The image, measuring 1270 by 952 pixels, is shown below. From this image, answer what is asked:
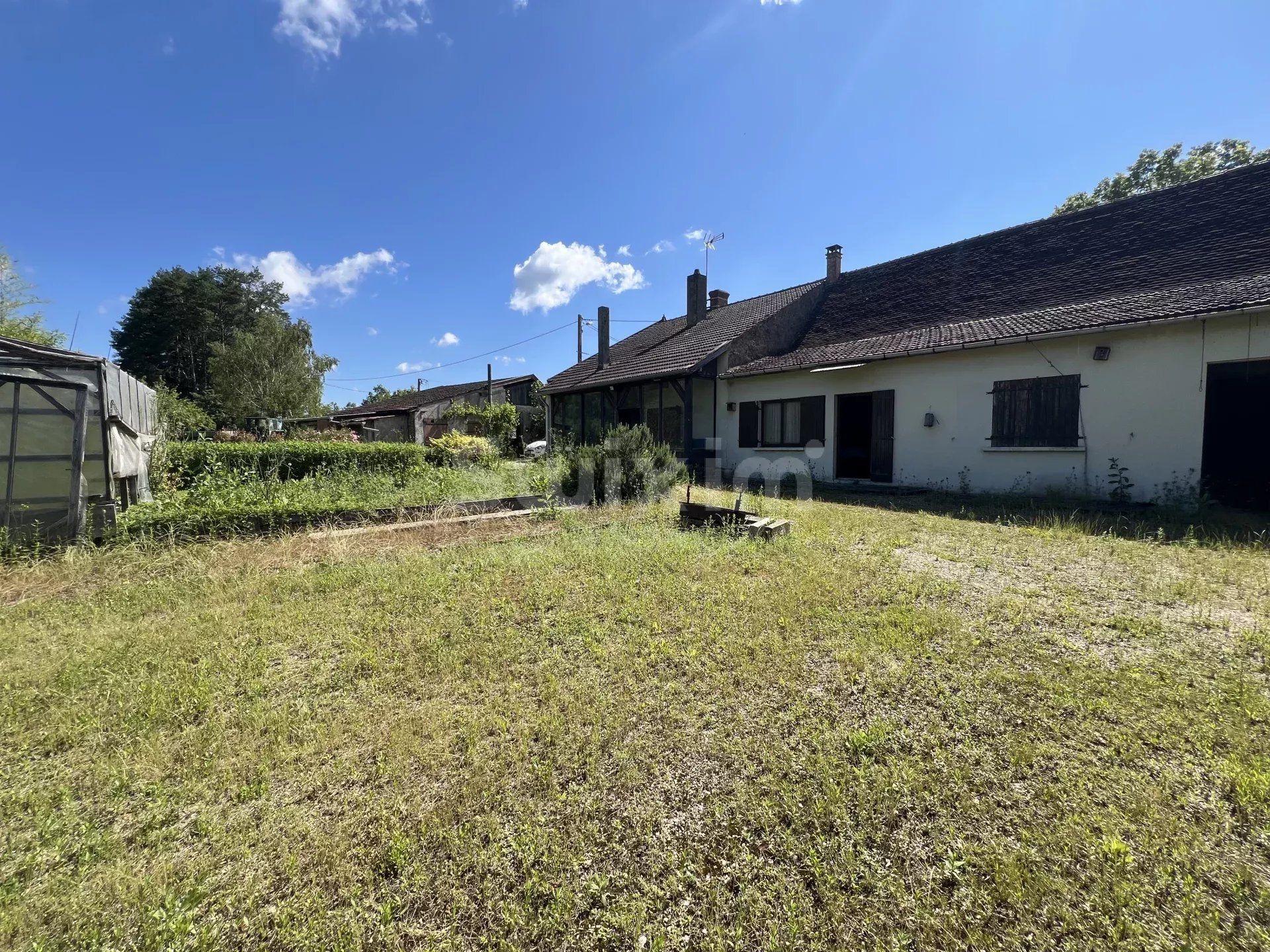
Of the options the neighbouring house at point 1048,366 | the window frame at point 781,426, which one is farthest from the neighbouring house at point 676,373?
the window frame at point 781,426

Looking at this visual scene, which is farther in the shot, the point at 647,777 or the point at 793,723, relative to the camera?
the point at 793,723

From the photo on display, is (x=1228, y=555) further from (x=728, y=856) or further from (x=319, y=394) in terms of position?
(x=319, y=394)

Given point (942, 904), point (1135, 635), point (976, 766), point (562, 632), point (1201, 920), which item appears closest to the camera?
point (1201, 920)

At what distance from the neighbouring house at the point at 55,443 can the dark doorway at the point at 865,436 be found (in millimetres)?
12161

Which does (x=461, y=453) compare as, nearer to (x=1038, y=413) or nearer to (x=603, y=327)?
(x=603, y=327)

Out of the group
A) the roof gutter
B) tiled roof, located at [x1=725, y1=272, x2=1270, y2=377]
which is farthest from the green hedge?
the roof gutter

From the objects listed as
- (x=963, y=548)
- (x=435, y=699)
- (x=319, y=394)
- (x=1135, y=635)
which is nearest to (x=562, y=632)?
(x=435, y=699)

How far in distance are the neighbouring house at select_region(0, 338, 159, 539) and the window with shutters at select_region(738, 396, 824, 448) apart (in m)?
11.7

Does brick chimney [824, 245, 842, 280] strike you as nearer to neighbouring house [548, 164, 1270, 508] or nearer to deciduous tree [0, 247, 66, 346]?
neighbouring house [548, 164, 1270, 508]

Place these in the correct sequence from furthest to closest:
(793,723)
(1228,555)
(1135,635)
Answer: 1. (1228,555)
2. (1135,635)
3. (793,723)

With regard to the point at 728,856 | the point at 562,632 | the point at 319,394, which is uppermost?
the point at 319,394

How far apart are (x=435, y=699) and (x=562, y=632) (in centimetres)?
94

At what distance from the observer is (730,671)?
2779 mm

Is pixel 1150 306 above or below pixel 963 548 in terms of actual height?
above
